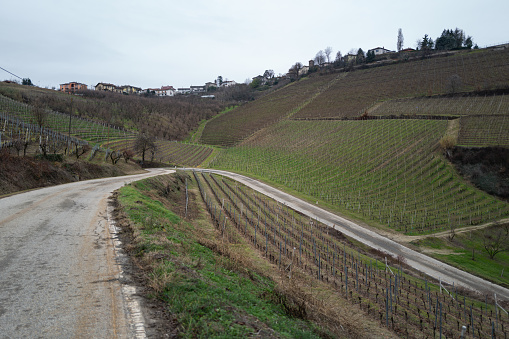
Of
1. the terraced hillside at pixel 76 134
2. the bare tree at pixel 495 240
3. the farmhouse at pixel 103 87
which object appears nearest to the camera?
the bare tree at pixel 495 240

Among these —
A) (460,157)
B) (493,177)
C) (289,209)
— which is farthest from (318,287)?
(460,157)

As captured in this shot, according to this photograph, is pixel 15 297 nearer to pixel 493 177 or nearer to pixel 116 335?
pixel 116 335

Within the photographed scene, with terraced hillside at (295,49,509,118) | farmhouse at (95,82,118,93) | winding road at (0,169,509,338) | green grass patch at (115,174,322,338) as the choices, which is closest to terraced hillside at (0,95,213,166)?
winding road at (0,169,509,338)

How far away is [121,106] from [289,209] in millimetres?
105616

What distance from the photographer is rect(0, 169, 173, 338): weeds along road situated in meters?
5.67

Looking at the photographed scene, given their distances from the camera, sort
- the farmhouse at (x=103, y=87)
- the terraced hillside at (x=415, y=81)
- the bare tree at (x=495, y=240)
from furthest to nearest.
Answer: the farmhouse at (x=103, y=87)
the terraced hillside at (x=415, y=81)
the bare tree at (x=495, y=240)

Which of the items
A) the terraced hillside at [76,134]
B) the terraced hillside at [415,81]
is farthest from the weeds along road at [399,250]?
the terraced hillside at [415,81]

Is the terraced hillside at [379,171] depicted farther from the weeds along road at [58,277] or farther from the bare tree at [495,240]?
the weeds along road at [58,277]

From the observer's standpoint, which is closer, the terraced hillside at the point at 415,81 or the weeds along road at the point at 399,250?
the weeds along road at the point at 399,250

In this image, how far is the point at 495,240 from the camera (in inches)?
1105

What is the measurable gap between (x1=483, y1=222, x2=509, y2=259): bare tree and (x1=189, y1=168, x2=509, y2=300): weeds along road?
242 inches

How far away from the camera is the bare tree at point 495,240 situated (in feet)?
86.7

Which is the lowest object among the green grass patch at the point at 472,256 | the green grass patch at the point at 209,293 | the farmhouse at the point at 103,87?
the green grass patch at the point at 472,256

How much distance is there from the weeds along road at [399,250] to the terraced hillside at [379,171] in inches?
151
